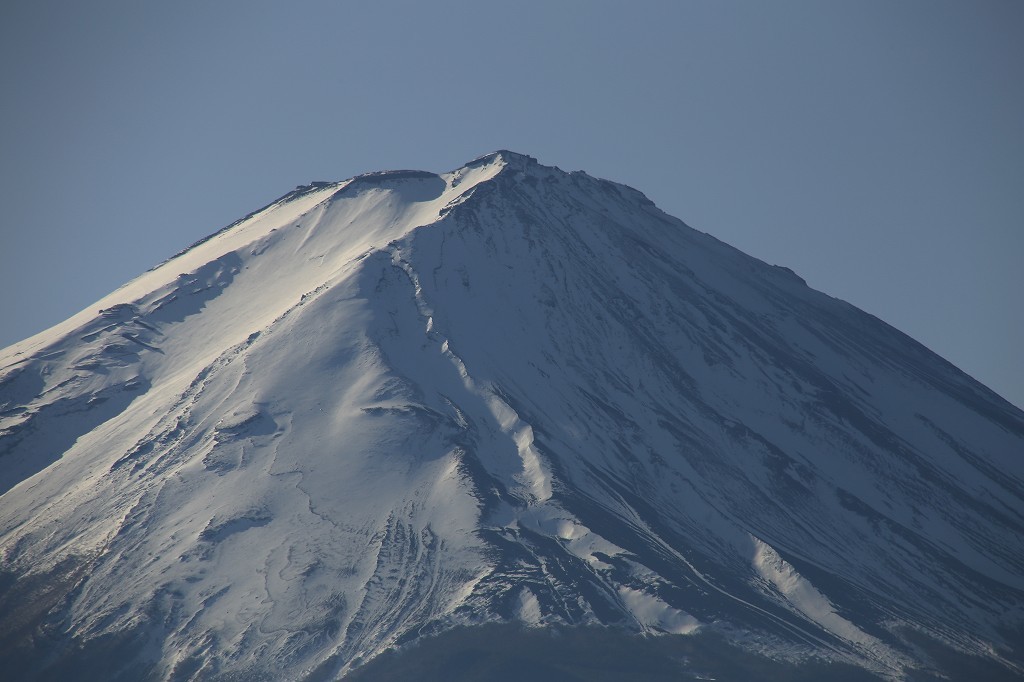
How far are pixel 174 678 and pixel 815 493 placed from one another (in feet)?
287

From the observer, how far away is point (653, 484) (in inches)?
6713

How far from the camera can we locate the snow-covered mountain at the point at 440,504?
142 meters

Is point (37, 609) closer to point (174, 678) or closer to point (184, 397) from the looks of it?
point (174, 678)

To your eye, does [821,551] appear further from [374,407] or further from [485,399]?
[374,407]

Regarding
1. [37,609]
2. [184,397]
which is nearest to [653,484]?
[184,397]

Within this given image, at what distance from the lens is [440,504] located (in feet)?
515

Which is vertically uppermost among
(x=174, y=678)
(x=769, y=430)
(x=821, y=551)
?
(x=174, y=678)

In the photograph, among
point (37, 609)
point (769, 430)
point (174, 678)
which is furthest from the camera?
point (769, 430)

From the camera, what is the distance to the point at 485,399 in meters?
176

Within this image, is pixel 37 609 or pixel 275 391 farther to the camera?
pixel 275 391

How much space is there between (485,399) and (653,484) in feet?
80.4

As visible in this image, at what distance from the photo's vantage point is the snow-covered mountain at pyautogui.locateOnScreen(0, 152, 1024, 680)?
468 feet

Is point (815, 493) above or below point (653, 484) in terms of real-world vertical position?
below

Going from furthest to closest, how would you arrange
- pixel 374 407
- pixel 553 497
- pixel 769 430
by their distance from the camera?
pixel 769 430
pixel 374 407
pixel 553 497
